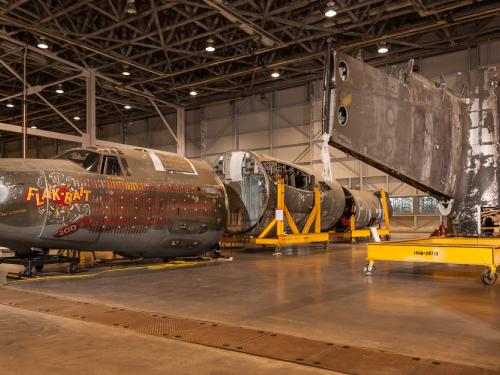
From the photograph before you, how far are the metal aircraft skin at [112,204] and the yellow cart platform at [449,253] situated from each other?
4.72 metres

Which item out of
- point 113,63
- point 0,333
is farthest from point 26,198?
point 113,63

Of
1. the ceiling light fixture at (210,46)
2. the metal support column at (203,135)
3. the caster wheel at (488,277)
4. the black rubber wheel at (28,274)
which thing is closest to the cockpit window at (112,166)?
the black rubber wheel at (28,274)

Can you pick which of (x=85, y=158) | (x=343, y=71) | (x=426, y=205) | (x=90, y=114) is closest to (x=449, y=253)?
(x=343, y=71)

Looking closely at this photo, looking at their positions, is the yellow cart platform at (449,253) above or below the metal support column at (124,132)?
below

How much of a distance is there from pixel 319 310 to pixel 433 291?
9.45 ft

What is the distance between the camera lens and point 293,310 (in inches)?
256

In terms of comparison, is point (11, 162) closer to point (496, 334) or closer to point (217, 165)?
point (217, 165)

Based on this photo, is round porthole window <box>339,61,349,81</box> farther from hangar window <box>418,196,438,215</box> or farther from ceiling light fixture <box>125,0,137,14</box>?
hangar window <box>418,196,438,215</box>

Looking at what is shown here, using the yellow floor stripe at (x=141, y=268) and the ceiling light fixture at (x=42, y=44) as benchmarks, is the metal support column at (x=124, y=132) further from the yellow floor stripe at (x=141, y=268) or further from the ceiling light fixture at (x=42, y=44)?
the yellow floor stripe at (x=141, y=268)

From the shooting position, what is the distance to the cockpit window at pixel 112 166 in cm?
1049

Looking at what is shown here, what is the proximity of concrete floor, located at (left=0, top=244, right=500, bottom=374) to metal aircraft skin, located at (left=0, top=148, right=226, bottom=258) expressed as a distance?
871mm

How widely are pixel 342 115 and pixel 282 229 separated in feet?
29.5

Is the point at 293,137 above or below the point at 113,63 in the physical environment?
below

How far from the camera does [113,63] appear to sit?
26938mm
